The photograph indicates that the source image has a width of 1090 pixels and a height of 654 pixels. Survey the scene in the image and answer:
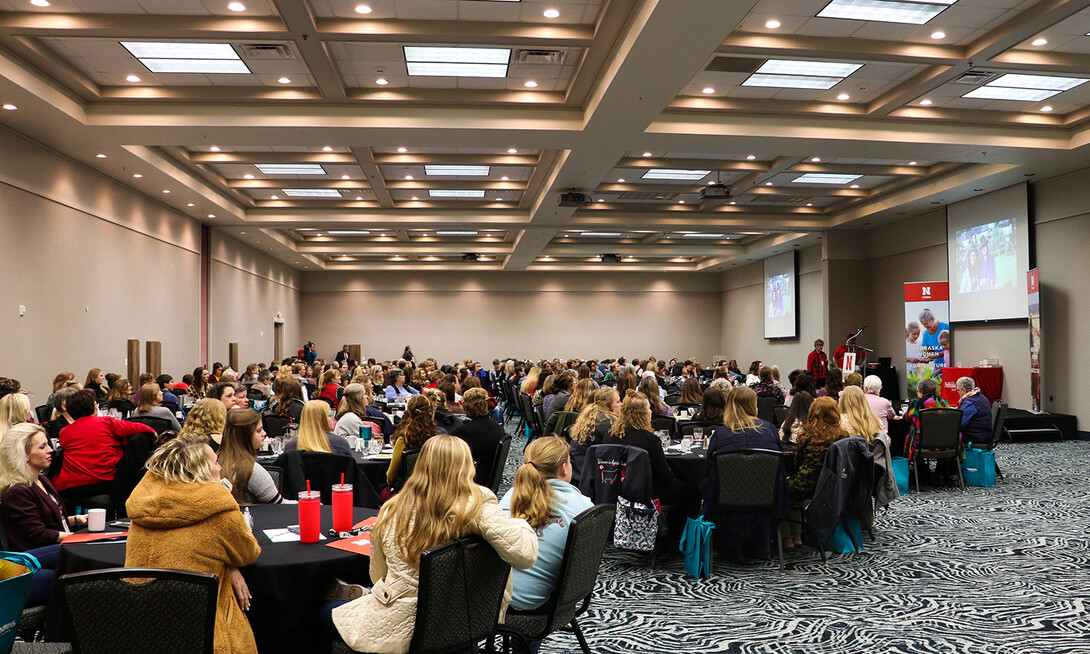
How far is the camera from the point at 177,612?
7.36 ft

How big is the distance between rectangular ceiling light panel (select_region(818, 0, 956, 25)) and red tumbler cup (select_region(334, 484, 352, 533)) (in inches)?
257

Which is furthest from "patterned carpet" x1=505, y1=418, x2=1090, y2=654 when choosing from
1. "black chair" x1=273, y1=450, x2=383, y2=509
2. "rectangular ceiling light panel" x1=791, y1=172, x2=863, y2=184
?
"rectangular ceiling light panel" x1=791, y1=172, x2=863, y2=184

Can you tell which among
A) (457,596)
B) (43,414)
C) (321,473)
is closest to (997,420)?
(321,473)

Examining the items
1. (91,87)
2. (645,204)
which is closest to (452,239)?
(645,204)

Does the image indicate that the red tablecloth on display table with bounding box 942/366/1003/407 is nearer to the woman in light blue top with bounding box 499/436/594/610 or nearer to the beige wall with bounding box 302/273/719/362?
the woman in light blue top with bounding box 499/436/594/610

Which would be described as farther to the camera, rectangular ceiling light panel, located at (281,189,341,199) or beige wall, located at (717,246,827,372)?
beige wall, located at (717,246,827,372)

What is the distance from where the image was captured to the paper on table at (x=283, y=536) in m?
3.26

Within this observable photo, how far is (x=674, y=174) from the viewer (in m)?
13.8

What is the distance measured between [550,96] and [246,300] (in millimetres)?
12833

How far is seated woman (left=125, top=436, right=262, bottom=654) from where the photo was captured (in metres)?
2.58

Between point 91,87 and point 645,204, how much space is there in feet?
36.1

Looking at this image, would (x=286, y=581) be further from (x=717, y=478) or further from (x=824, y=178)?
(x=824, y=178)

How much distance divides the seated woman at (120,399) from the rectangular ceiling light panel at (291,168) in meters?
5.53

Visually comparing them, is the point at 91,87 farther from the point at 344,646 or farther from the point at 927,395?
the point at 927,395
